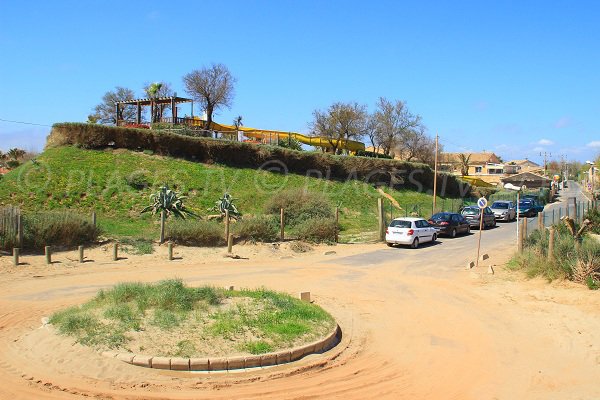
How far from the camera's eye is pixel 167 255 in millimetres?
21781

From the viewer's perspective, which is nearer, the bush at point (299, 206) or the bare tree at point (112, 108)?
the bush at point (299, 206)

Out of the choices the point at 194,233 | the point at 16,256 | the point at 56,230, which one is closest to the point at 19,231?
the point at 56,230

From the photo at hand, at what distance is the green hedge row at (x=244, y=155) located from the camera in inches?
1471

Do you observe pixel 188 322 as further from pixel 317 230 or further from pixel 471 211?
pixel 471 211

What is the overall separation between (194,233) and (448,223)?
50.9 feet

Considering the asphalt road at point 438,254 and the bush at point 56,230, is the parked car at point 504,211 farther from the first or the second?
the bush at point 56,230

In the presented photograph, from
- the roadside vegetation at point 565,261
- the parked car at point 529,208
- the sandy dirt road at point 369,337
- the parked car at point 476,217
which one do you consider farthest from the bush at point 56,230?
the parked car at point 529,208

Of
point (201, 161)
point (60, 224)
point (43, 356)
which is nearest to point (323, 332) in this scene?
point (43, 356)

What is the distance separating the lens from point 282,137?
4997cm

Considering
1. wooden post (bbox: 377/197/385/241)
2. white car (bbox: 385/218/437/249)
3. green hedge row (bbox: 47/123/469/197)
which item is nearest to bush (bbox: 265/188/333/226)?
wooden post (bbox: 377/197/385/241)

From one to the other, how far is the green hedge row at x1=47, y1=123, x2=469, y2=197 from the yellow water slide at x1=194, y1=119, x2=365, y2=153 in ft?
17.3

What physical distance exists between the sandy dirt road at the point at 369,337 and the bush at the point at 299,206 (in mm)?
8318

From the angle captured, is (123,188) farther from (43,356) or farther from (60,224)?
(43,356)

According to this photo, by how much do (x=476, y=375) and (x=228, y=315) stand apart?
4.74m
